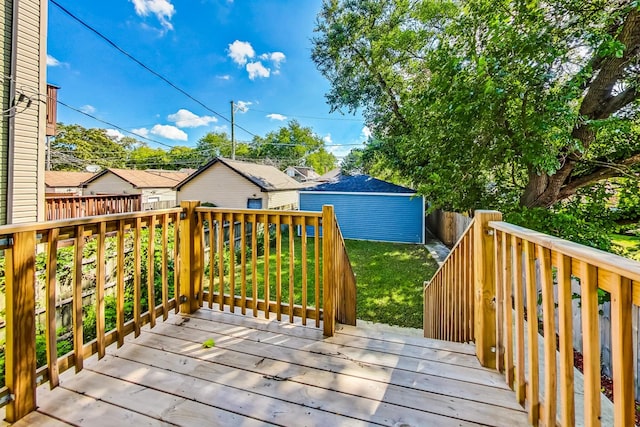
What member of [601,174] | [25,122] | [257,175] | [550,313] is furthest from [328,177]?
[550,313]

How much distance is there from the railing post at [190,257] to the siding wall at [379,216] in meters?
9.98

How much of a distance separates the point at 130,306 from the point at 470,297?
434 cm

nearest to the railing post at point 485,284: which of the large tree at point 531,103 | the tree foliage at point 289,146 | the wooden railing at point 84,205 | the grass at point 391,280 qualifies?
the large tree at point 531,103

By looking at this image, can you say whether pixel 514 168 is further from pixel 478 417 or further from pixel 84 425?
pixel 84 425

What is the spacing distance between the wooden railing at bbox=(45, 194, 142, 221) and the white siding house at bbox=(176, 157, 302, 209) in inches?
156

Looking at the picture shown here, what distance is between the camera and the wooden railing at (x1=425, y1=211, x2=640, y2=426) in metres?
0.85

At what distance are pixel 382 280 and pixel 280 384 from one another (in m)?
5.43

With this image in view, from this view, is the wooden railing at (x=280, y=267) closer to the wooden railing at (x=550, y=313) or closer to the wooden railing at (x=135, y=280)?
the wooden railing at (x=135, y=280)

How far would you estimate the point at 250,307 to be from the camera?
2.68 m

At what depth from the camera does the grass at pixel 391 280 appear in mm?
5113

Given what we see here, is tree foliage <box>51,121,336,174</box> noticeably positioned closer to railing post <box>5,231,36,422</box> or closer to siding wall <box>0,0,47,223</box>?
siding wall <box>0,0,47,223</box>

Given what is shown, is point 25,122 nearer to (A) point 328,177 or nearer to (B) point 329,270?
(B) point 329,270

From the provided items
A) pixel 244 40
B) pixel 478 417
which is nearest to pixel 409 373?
pixel 478 417

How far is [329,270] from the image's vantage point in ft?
7.82
